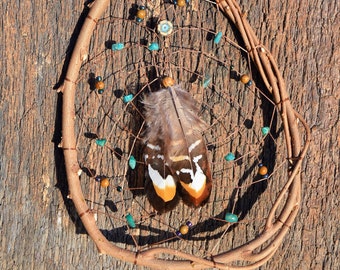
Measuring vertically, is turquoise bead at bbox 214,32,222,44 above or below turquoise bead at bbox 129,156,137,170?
above

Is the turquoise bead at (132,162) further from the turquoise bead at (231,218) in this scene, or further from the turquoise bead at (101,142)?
the turquoise bead at (231,218)

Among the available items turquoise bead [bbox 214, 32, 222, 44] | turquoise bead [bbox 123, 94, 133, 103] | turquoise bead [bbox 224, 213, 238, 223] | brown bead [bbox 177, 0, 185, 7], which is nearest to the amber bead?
brown bead [bbox 177, 0, 185, 7]

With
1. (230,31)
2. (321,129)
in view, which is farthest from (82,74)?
(321,129)

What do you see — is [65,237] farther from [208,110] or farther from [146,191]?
[208,110]

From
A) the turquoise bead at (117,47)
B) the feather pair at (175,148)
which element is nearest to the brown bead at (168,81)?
the feather pair at (175,148)

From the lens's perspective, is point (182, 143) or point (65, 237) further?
point (65, 237)

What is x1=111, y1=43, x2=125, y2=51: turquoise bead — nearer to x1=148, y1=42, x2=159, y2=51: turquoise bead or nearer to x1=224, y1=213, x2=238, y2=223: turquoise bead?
x1=148, y1=42, x2=159, y2=51: turquoise bead
